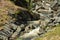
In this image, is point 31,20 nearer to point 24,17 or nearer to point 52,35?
point 24,17

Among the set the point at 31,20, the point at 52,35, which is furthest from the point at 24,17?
the point at 52,35

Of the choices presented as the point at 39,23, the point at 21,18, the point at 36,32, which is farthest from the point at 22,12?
the point at 36,32

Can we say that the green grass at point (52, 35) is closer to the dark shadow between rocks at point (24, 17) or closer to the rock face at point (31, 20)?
the rock face at point (31, 20)

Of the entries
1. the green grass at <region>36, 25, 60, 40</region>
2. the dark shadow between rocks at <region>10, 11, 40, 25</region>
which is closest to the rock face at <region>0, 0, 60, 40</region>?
the dark shadow between rocks at <region>10, 11, 40, 25</region>

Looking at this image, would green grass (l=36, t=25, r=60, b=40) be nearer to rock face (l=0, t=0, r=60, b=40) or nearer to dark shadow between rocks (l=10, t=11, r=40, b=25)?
rock face (l=0, t=0, r=60, b=40)

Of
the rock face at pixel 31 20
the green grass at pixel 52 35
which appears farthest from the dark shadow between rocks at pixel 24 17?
the green grass at pixel 52 35

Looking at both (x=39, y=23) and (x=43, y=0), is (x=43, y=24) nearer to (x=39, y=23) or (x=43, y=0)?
(x=39, y=23)

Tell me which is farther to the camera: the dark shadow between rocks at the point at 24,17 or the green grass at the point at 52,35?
the dark shadow between rocks at the point at 24,17

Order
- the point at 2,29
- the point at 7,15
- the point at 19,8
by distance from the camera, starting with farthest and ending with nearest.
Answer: the point at 19,8
the point at 7,15
the point at 2,29
